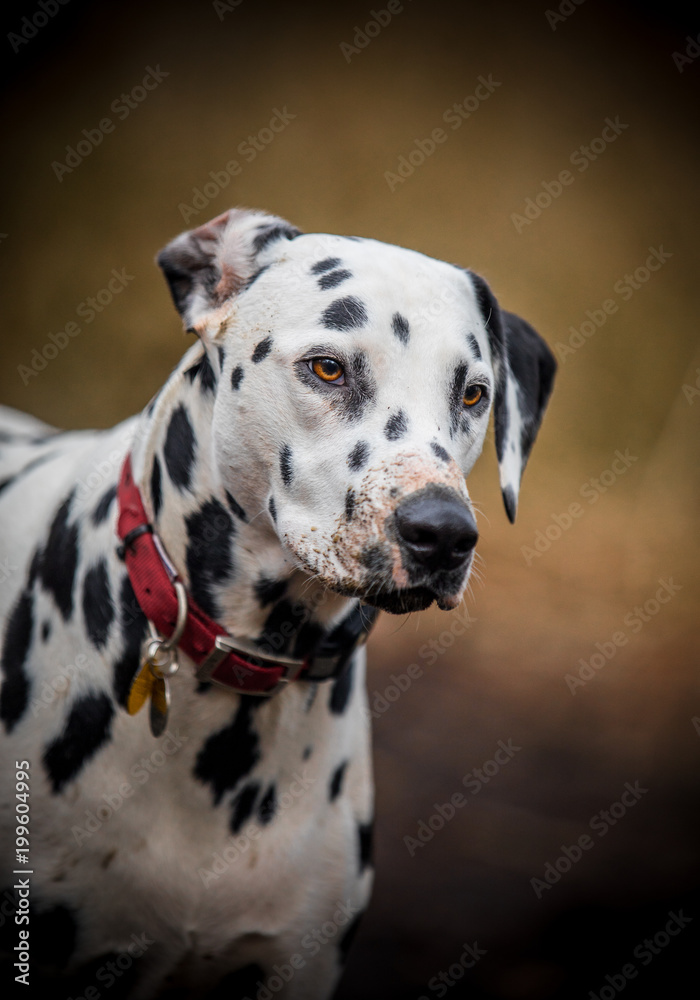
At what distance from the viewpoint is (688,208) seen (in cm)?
561

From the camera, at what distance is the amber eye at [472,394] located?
1.87m

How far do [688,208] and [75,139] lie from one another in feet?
14.0

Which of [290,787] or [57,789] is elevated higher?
[290,787]

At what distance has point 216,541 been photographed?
1.86 m

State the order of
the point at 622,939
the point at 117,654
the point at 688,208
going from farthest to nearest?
1. the point at 688,208
2. the point at 622,939
3. the point at 117,654

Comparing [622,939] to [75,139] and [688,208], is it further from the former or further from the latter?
[75,139]

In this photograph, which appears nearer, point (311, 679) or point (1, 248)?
point (311, 679)

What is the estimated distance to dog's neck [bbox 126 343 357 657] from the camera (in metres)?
1.85

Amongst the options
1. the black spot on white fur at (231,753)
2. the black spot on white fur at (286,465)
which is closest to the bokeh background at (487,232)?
the black spot on white fur at (231,753)

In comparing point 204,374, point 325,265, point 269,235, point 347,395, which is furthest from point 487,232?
point 347,395

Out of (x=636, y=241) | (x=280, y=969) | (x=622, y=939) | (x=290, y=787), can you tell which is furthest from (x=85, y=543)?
(x=636, y=241)

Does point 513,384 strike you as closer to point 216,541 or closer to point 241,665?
point 216,541

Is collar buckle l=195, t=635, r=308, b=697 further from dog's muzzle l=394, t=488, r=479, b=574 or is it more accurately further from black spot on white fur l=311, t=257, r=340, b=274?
black spot on white fur l=311, t=257, r=340, b=274

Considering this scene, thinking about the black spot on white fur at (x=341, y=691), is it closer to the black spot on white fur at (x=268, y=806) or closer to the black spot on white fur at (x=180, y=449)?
the black spot on white fur at (x=268, y=806)
